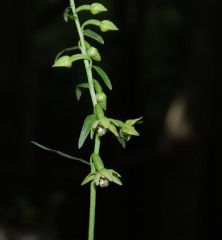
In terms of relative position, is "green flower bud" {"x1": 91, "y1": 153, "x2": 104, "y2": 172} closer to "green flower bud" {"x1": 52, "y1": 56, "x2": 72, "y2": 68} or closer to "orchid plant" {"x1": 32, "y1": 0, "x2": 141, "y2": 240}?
"orchid plant" {"x1": 32, "y1": 0, "x2": 141, "y2": 240}

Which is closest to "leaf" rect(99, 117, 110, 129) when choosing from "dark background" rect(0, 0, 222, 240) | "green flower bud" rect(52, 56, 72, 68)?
"green flower bud" rect(52, 56, 72, 68)

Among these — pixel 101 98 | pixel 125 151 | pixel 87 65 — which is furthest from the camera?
pixel 125 151

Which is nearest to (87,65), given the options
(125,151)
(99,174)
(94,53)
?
(94,53)

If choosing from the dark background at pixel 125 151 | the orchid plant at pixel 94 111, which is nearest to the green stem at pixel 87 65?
the orchid plant at pixel 94 111

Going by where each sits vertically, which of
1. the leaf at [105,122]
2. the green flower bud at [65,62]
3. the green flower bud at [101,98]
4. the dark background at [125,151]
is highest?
the dark background at [125,151]

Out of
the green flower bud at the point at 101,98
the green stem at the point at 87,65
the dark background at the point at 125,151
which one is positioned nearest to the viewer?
the green stem at the point at 87,65

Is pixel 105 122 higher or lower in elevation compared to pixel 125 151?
lower

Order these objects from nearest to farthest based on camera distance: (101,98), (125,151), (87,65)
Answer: (87,65)
(101,98)
(125,151)

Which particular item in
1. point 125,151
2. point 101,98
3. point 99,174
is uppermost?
point 125,151

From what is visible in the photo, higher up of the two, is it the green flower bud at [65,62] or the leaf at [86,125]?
the green flower bud at [65,62]

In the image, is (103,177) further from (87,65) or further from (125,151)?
(125,151)

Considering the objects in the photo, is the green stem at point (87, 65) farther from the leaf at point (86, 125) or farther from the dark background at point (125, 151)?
the dark background at point (125, 151)
